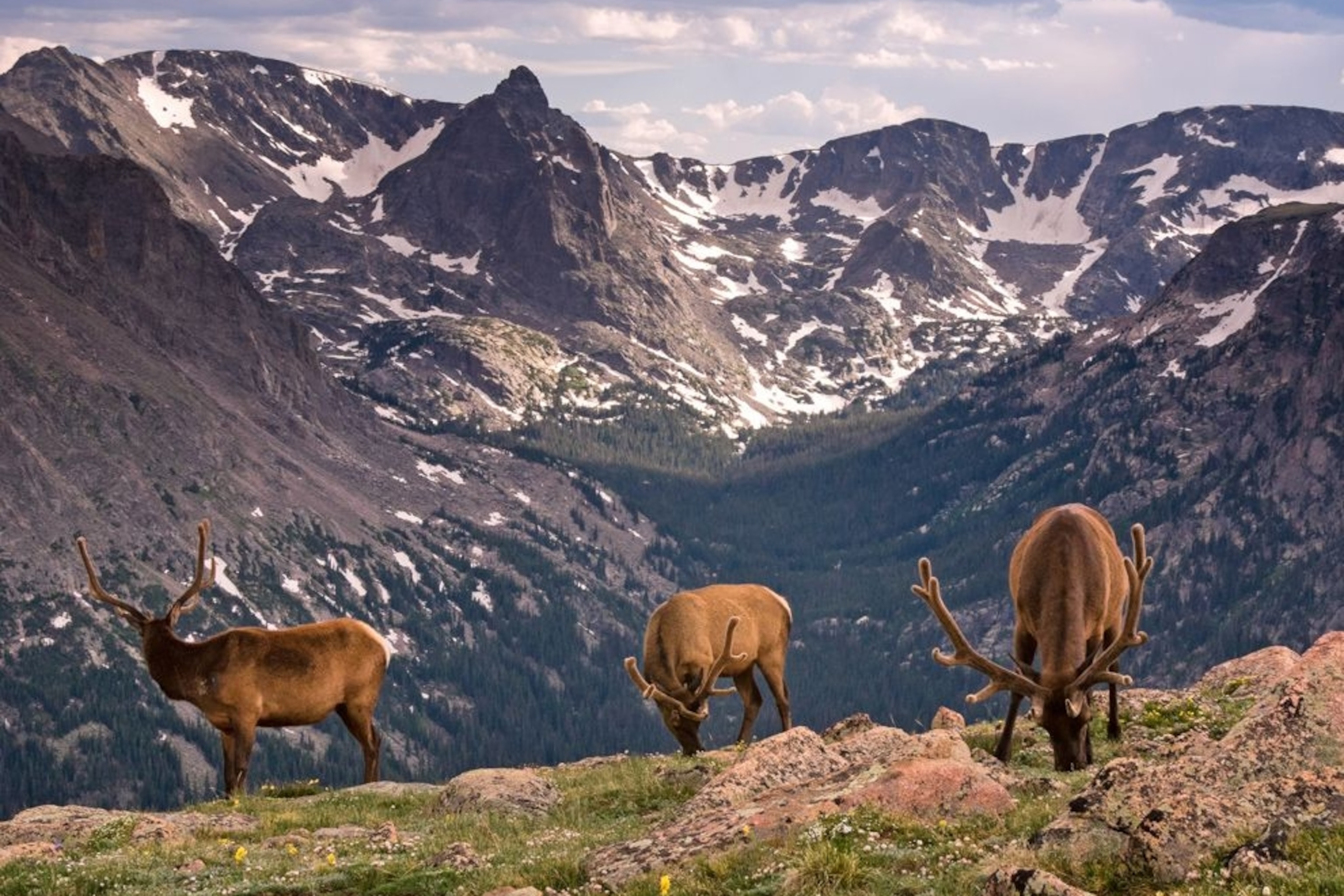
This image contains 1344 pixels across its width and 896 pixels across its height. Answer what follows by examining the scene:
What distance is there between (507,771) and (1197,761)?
17792 mm

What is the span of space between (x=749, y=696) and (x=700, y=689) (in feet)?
21.2

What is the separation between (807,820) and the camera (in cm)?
2461

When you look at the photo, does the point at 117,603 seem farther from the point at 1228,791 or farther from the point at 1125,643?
the point at 1228,791

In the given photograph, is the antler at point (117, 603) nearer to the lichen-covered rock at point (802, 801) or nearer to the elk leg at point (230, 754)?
the elk leg at point (230, 754)

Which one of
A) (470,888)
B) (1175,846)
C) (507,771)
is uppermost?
(1175,846)

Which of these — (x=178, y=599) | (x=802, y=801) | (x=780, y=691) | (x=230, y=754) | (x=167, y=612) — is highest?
(x=802, y=801)

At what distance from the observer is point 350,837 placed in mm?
31438

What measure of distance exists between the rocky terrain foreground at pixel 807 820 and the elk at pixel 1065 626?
39.7 inches

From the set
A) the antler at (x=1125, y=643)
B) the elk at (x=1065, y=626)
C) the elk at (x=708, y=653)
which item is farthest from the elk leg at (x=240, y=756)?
the antler at (x=1125, y=643)

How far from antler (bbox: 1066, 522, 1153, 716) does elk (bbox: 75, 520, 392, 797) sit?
18889mm

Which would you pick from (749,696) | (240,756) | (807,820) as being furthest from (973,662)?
(240,756)

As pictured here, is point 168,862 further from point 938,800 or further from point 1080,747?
point 1080,747

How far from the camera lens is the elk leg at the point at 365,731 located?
4503cm

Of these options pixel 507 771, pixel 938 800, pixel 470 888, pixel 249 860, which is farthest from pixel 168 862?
pixel 938 800
